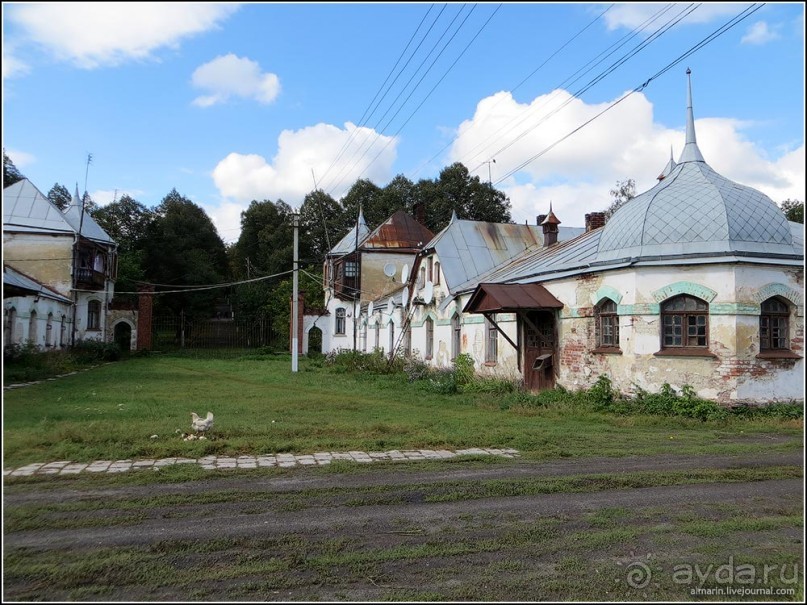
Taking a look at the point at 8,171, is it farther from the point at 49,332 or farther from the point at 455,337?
the point at 49,332

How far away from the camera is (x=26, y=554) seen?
4.72 metres

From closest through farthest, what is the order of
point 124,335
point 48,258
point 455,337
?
point 455,337 → point 48,258 → point 124,335

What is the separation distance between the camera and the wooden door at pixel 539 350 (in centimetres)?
1684

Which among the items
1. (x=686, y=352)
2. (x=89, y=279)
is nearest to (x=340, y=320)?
(x=89, y=279)

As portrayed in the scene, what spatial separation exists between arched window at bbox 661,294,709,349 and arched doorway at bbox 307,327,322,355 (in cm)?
3008

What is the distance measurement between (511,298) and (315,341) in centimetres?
2716

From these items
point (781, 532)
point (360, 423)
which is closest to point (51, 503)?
Result: point (360, 423)

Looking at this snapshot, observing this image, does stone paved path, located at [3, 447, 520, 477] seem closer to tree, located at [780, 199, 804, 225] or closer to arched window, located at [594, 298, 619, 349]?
arched window, located at [594, 298, 619, 349]

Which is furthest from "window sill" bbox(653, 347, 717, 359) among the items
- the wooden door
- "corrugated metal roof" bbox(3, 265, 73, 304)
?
"corrugated metal roof" bbox(3, 265, 73, 304)

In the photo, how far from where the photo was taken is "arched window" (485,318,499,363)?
781 inches

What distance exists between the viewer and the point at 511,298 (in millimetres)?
16203

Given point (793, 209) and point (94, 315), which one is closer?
point (94, 315)

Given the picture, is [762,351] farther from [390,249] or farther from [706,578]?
[390,249]

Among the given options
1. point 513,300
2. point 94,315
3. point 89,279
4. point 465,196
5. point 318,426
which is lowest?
point 318,426
